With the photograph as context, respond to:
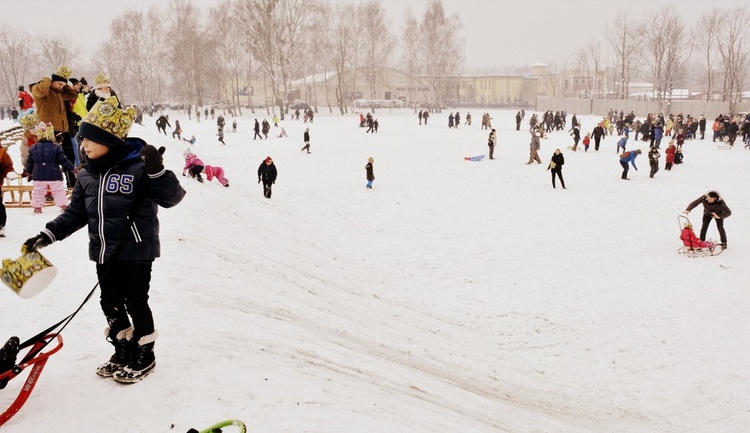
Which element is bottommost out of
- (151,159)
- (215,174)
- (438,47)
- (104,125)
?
(215,174)

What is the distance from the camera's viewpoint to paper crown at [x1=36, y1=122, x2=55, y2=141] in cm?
804

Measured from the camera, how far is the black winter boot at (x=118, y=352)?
145 inches

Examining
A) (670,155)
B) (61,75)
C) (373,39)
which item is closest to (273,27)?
(373,39)

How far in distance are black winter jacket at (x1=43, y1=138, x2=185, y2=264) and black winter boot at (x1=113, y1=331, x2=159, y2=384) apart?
0.71m

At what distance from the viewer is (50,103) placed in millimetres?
8555

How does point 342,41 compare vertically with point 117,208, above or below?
above

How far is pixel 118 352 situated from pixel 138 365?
19 cm

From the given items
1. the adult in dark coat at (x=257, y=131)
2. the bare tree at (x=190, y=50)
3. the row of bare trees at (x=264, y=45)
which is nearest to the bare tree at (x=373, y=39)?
the row of bare trees at (x=264, y=45)

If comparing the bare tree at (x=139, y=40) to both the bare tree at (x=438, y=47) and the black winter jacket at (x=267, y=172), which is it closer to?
the bare tree at (x=438, y=47)

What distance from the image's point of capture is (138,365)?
3811 millimetres

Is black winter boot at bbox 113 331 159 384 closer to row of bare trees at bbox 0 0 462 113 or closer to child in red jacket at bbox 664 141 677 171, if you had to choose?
child in red jacket at bbox 664 141 677 171

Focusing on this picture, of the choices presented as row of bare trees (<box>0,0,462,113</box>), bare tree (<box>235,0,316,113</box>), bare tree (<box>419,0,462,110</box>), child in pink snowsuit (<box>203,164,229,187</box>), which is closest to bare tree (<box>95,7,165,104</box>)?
row of bare trees (<box>0,0,462,113</box>)

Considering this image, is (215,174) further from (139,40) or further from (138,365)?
(139,40)

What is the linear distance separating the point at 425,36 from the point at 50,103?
204 feet
